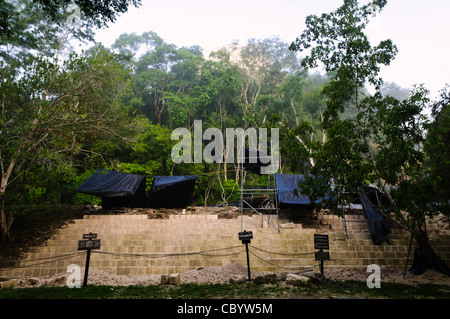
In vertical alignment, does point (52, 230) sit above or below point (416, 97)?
below

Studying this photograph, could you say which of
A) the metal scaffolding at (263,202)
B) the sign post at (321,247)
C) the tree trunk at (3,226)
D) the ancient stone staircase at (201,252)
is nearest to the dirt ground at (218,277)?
the ancient stone staircase at (201,252)

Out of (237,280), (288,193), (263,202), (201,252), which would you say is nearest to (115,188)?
A: (201,252)

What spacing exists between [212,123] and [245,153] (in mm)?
13182

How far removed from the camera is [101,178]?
13.7 metres

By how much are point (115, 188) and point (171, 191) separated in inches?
113

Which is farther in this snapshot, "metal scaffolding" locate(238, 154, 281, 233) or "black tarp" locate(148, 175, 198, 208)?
"black tarp" locate(148, 175, 198, 208)

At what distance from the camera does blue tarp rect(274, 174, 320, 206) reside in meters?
12.2

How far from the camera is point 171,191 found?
1496 cm

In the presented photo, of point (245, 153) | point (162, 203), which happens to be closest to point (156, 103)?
point (162, 203)

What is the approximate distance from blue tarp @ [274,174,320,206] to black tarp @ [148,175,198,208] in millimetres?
4549

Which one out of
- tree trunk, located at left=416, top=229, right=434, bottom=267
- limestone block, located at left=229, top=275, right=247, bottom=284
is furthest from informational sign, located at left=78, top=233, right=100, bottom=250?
tree trunk, located at left=416, top=229, right=434, bottom=267

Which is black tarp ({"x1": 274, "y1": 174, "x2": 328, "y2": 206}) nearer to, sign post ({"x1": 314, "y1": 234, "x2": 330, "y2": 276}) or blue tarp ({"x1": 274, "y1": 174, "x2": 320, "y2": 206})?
blue tarp ({"x1": 274, "y1": 174, "x2": 320, "y2": 206})

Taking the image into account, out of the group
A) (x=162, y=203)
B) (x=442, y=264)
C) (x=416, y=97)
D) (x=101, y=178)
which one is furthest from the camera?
(x=162, y=203)
